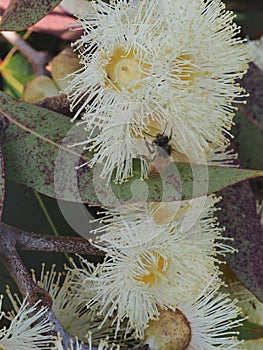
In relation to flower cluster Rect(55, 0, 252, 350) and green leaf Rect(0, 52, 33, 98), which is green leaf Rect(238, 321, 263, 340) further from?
green leaf Rect(0, 52, 33, 98)

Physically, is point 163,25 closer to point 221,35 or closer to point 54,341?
point 221,35

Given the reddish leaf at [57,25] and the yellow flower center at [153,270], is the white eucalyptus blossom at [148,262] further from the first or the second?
the reddish leaf at [57,25]

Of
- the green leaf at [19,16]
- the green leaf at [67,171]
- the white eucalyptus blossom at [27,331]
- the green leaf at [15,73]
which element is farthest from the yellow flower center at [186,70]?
the green leaf at [15,73]

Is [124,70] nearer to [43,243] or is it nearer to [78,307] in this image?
[43,243]

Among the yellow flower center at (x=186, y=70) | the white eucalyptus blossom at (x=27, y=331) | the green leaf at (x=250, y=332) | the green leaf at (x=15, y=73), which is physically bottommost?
the white eucalyptus blossom at (x=27, y=331)

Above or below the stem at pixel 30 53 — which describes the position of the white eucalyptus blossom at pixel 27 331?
below

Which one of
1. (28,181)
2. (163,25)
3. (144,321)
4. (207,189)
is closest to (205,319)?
(144,321)

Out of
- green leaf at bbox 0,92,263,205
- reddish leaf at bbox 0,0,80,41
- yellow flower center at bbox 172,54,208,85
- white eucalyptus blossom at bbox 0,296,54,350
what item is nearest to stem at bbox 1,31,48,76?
reddish leaf at bbox 0,0,80,41

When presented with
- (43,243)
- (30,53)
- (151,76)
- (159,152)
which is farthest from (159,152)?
(30,53)
